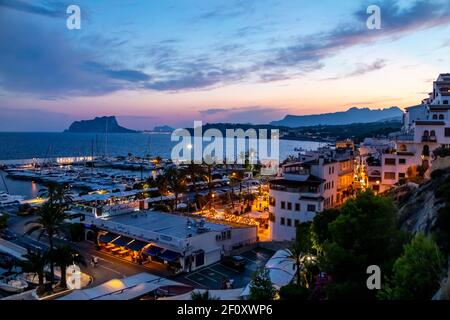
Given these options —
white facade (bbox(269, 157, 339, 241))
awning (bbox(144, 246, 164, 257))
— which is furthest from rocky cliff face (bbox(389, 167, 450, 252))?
awning (bbox(144, 246, 164, 257))

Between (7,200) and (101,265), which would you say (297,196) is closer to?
(101,265)

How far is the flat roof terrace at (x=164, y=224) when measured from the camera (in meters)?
29.6

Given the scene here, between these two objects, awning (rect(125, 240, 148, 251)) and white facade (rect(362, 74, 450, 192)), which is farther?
white facade (rect(362, 74, 450, 192))

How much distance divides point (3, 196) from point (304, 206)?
4745cm

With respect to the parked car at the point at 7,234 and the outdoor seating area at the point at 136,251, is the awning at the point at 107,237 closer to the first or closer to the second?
the outdoor seating area at the point at 136,251

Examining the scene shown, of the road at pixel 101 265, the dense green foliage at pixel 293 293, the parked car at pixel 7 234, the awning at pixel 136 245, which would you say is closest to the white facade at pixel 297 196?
the road at pixel 101 265

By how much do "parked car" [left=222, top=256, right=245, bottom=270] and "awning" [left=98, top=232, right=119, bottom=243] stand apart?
865 cm

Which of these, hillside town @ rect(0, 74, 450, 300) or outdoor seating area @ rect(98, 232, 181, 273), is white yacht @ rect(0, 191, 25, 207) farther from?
outdoor seating area @ rect(98, 232, 181, 273)

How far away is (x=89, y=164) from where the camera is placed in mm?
126688

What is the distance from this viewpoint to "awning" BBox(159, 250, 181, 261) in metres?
26.8

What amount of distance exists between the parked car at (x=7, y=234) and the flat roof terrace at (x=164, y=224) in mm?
8529
